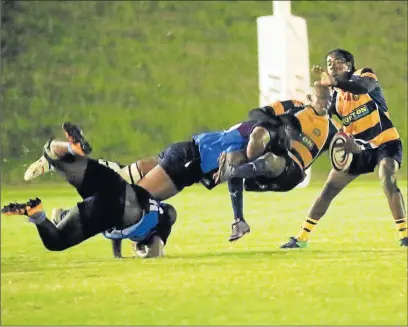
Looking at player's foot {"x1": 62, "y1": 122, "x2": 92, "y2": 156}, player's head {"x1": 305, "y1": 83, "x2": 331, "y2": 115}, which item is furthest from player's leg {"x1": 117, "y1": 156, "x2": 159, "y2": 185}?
player's head {"x1": 305, "y1": 83, "x2": 331, "y2": 115}

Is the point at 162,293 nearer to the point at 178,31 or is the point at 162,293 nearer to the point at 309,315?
the point at 309,315

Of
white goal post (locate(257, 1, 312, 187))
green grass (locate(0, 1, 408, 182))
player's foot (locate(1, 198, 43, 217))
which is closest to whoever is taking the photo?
player's foot (locate(1, 198, 43, 217))

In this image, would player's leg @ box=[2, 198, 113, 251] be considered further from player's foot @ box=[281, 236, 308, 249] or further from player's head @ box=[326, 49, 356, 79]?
player's head @ box=[326, 49, 356, 79]

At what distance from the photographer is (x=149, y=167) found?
5.55 m

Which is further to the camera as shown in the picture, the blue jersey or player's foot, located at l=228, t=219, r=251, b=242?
player's foot, located at l=228, t=219, r=251, b=242

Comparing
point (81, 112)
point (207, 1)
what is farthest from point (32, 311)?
point (207, 1)

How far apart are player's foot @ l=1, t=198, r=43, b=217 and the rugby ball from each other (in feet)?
4.55

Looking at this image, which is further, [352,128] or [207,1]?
[207,1]

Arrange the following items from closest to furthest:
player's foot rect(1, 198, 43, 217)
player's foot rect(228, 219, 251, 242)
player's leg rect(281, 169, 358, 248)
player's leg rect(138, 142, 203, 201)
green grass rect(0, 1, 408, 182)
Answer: player's foot rect(1, 198, 43, 217) → player's leg rect(138, 142, 203, 201) → player's foot rect(228, 219, 251, 242) → player's leg rect(281, 169, 358, 248) → green grass rect(0, 1, 408, 182)

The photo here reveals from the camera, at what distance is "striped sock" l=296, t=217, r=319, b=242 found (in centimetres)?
590

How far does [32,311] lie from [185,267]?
0.77 m

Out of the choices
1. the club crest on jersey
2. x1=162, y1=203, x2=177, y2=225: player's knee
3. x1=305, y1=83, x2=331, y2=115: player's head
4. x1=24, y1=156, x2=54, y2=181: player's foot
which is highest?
x1=305, y1=83, x2=331, y2=115: player's head

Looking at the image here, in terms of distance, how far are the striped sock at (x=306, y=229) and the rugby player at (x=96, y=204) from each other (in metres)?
0.78

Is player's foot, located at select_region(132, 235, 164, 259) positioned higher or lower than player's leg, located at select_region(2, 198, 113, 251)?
lower
